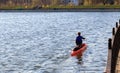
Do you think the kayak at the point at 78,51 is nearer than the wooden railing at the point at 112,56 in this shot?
No

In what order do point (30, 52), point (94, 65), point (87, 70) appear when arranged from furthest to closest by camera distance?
point (30, 52) → point (94, 65) → point (87, 70)

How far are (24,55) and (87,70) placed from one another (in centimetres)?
1397

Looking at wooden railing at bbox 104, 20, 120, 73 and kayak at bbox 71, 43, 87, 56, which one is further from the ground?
wooden railing at bbox 104, 20, 120, 73

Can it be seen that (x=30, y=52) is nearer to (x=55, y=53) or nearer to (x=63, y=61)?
(x=55, y=53)

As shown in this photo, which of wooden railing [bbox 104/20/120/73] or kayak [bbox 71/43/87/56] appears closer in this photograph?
wooden railing [bbox 104/20/120/73]

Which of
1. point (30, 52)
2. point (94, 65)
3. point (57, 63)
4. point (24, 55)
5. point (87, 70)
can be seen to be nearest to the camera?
point (87, 70)

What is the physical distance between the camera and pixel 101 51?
48.3m

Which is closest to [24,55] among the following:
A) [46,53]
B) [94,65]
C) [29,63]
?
[46,53]

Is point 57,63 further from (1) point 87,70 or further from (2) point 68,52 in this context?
(2) point 68,52

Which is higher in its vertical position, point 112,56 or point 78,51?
point 112,56

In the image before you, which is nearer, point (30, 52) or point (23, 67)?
point (23, 67)

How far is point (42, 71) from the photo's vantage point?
3544 cm

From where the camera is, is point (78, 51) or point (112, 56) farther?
Result: point (78, 51)

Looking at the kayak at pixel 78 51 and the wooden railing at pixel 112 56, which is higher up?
the wooden railing at pixel 112 56
